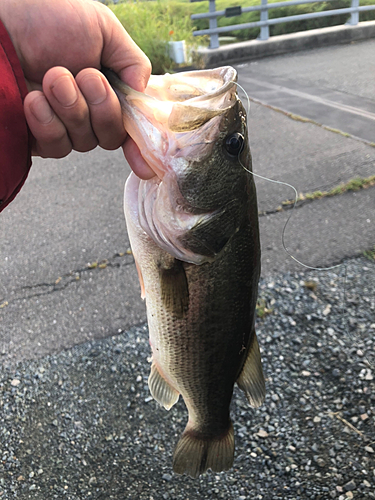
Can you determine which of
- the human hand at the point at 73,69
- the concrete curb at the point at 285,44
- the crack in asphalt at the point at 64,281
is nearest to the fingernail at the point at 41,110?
the human hand at the point at 73,69

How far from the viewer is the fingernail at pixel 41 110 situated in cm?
117

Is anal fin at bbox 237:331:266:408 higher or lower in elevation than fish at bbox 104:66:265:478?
lower

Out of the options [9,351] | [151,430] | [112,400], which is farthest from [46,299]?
[151,430]

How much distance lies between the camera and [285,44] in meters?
11.6

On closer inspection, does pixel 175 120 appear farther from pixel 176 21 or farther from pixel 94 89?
pixel 176 21

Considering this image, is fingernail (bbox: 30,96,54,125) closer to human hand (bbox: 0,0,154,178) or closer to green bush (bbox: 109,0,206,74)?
human hand (bbox: 0,0,154,178)

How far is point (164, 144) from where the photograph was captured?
1.27 meters

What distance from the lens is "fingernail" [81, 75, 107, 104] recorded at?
1173 millimetres

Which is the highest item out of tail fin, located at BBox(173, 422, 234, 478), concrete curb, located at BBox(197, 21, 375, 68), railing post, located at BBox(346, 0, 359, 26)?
railing post, located at BBox(346, 0, 359, 26)

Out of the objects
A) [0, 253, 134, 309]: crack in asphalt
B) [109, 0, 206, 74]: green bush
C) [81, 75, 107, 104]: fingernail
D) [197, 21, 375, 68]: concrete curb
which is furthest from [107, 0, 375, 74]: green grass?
[81, 75, 107, 104]: fingernail

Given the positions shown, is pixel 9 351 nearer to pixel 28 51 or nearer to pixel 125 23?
pixel 28 51

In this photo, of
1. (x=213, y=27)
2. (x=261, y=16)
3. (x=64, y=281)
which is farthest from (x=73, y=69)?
(x=261, y=16)

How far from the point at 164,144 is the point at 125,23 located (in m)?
9.44

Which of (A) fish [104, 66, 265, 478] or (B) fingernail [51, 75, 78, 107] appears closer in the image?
(B) fingernail [51, 75, 78, 107]
